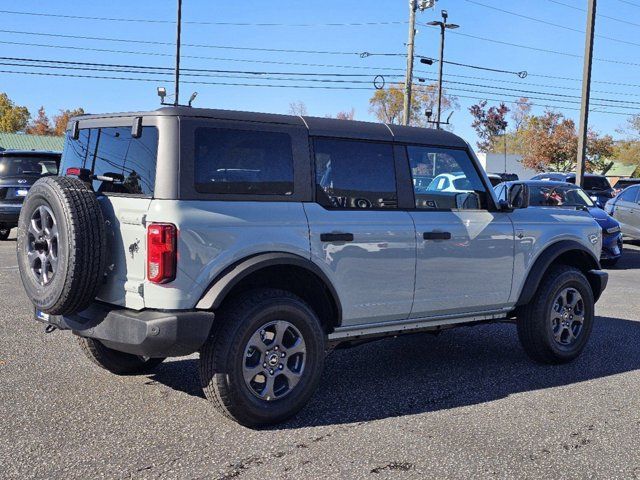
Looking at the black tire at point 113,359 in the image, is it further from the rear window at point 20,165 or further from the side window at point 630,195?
the side window at point 630,195

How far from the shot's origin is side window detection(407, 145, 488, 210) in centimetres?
542

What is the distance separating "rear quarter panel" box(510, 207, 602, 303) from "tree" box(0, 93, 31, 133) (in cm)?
9105

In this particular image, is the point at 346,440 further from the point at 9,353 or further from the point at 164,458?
the point at 9,353

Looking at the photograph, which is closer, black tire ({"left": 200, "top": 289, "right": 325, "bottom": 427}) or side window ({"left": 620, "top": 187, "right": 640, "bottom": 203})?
black tire ({"left": 200, "top": 289, "right": 325, "bottom": 427})

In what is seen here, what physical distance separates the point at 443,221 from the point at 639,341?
10.3 ft

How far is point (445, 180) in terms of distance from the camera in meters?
5.70

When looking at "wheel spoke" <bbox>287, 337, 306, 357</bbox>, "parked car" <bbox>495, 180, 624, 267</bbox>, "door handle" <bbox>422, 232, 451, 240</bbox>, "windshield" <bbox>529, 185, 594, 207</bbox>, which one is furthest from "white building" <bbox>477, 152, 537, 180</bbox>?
"wheel spoke" <bbox>287, 337, 306, 357</bbox>

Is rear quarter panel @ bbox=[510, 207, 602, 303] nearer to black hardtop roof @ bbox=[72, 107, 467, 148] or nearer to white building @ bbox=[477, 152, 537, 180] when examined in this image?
black hardtop roof @ bbox=[72, 107, 467, 148]

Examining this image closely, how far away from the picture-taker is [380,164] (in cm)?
520

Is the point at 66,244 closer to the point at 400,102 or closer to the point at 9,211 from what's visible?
the point at 9,211

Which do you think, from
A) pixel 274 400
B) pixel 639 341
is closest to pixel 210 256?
pixel 274 400

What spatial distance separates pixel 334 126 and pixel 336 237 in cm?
84

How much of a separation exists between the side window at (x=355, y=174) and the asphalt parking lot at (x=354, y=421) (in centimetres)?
141

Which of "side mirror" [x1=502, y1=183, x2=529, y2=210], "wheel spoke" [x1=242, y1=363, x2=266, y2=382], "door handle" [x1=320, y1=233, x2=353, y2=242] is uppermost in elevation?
"side mirror" [x1=502, y1=183, x2=529, y2=210]
